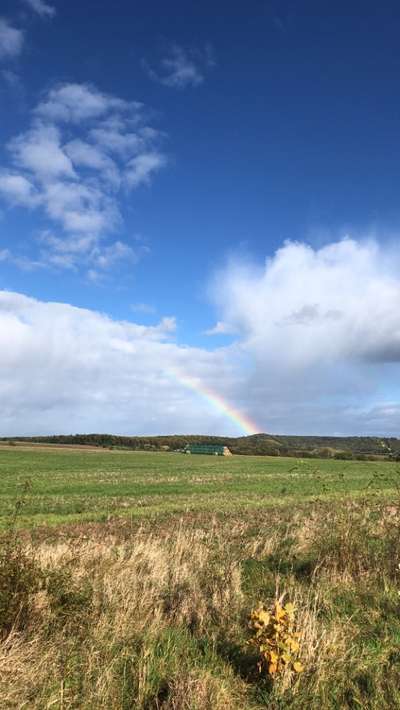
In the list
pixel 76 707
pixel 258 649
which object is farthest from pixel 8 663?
pixel 258 649

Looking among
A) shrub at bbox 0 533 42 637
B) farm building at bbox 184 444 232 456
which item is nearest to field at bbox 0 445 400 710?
shrub at bbox 0 533 42 637

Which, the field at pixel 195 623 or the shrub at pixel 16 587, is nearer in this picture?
the field at pixel 195 623

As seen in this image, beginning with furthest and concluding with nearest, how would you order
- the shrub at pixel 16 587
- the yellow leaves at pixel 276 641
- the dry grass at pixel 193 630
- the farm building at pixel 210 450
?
the farm building at pixel 210 450 → the shrub at pixel 16 587 → the yellow leaves at pixel 276 641 → the dry grass at pixel 193 630

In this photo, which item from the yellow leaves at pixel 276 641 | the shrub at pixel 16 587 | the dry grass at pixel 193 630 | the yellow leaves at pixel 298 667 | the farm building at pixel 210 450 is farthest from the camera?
the farm building at pixel 210 450

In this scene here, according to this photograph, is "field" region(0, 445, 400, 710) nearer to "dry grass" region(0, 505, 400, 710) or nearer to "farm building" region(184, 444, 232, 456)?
"dry grass" region(0, 505, 400, 710)

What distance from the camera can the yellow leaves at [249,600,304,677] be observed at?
16.1ft

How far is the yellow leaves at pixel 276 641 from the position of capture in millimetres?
4898

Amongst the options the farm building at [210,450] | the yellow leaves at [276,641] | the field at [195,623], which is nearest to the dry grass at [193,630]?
the field at [195,623]

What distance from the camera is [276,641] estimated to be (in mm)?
4980

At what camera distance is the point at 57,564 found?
25.7ft

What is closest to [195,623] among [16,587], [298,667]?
[298,667]

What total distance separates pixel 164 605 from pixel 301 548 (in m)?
4.21

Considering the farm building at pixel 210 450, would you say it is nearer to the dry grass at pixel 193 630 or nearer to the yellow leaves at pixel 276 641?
the dry grass at pixel 193 630

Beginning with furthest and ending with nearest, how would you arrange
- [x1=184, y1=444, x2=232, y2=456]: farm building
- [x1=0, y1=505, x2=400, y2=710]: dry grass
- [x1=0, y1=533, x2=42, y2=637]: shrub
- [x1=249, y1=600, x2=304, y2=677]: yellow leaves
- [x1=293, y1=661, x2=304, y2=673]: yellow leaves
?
1. [x1=184, y1=444, x2=232, y2=456]: farm building
2. [x1=0, y1=533, x2=42, y2=637]: shrub
3. [x1=249, y1=600, x2=304, y2=677]: yellow leaves
4. [x1=293, y1=661, x2=304, y2=673]: yellow leaves
5. [x1=0, y1=505, x2=400, y2=710]: dry grass
